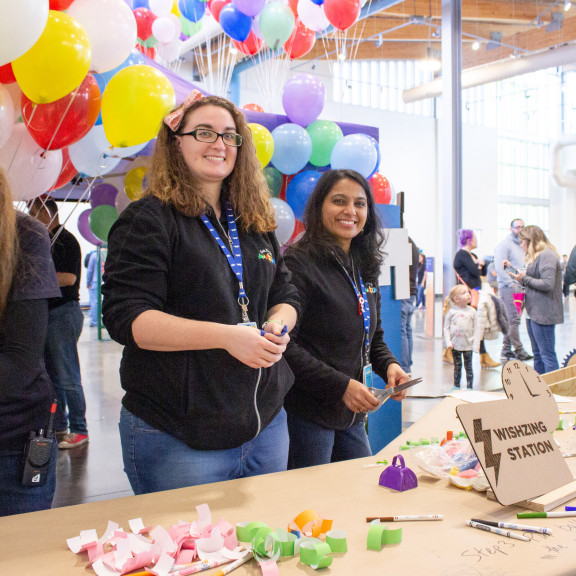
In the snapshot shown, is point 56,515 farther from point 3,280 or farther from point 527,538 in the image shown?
point 527,538

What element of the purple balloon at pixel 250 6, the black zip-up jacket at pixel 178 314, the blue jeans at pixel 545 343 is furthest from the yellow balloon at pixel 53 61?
the blue jeans at pixel 545 343

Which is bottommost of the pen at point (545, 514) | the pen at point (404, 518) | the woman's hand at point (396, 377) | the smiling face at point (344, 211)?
the pen at point (545, 514)

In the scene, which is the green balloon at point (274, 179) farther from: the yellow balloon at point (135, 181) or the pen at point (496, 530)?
the pen at point (496, 530)

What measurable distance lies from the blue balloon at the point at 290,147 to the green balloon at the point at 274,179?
0.06m

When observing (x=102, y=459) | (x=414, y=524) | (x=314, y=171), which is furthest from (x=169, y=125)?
(x=102, y=459)

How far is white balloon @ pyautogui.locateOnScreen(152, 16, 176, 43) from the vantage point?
429 cm

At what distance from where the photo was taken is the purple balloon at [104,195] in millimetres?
3875

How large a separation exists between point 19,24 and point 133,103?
772 millimetres

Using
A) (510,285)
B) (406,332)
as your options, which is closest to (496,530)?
(406,332)

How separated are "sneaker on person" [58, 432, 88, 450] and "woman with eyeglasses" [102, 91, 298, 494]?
2.71 metres

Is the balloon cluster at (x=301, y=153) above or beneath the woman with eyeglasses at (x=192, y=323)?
above

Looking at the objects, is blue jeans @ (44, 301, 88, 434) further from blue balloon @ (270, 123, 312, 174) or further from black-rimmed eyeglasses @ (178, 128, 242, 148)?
black-rimmed eyeglasses @ (178, 128, 242, 148)

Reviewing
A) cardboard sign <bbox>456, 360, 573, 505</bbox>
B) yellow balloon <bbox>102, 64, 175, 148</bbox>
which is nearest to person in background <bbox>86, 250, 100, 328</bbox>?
yellow balloon <bbox>102, 64, 175, 148</bbox>

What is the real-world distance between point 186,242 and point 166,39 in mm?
3629
